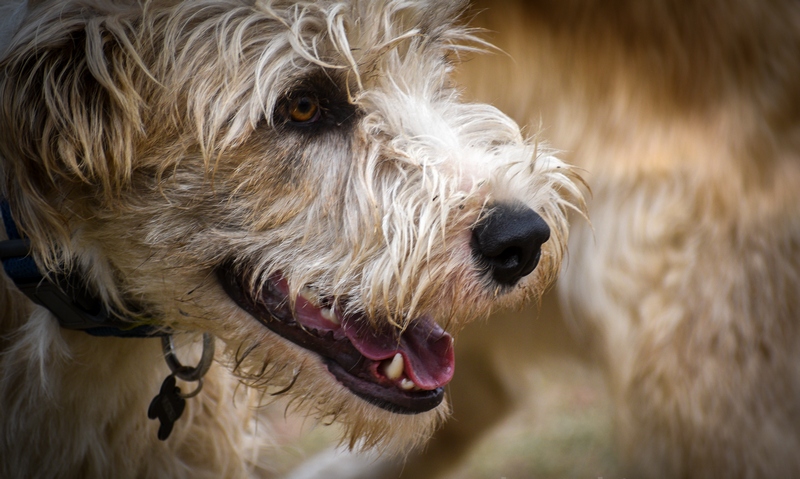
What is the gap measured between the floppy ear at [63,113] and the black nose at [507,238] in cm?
103

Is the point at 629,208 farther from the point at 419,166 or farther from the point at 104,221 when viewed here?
the point at 104,221

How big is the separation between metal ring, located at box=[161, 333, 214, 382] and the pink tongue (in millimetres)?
597

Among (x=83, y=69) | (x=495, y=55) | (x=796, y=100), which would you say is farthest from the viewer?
(x=495, y=55)

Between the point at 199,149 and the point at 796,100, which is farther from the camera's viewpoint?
the point at 796,100

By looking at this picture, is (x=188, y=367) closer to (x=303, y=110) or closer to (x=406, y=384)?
(x=406, y=384)

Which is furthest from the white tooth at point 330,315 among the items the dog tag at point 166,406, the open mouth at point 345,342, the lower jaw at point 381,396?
the dog tag at point 166,406

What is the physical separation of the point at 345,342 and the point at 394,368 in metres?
0.17

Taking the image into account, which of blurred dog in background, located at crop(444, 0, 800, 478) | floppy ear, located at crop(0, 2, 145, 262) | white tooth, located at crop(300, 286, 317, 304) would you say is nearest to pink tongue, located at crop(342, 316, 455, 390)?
white tooth, located at crop(300, 286, 317, 304)

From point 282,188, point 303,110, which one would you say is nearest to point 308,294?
point 282,188

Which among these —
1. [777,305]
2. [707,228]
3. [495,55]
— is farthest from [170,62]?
[777,305]

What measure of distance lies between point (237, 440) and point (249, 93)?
5.19 ft

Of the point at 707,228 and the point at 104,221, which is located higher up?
the point at 707,228

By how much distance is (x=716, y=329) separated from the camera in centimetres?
244

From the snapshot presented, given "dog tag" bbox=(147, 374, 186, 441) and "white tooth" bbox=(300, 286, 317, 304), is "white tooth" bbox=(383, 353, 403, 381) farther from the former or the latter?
"dog tag" bbox=(147, 374, 186, 441)
